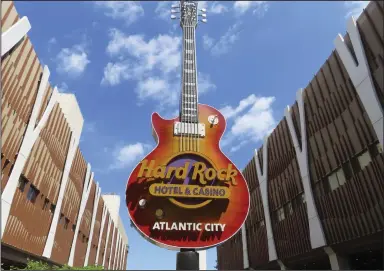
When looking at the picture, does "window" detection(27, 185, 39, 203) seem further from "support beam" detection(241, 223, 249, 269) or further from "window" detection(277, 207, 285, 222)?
"support beam" detection(241, 223, 249, 269)

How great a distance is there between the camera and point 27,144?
23797 millimetres

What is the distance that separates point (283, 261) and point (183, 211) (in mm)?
18784

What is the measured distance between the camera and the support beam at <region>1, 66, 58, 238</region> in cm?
2139

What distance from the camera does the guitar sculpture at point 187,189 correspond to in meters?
16.5

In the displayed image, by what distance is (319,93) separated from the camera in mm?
24859

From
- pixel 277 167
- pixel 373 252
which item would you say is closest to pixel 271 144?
pixel 277 167

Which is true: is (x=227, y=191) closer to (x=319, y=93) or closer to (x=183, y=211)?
(x=183, y=211)

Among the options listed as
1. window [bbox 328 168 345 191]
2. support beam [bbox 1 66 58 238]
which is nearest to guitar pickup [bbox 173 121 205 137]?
window [bbox 328 168 345 191]

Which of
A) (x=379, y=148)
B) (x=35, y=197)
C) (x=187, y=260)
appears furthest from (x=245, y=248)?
(x=187, y=260)

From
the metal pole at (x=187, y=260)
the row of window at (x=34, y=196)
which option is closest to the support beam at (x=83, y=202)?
the row of window at (x=34, y=196)

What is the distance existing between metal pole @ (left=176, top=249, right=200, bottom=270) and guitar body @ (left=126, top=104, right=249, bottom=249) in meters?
0.33

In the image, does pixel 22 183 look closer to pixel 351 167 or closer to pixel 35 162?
pixel 35 162

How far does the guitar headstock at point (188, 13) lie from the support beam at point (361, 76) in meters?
9.80

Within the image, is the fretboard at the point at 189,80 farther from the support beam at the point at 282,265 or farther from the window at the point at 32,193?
the support beam at the point at 282,265
